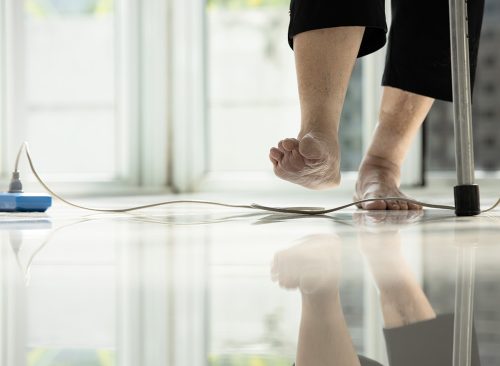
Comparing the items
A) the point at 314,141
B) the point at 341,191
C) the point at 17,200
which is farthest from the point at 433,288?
the point at 341,191

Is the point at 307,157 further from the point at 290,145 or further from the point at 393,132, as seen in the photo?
the point at 393,132

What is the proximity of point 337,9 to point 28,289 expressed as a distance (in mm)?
876

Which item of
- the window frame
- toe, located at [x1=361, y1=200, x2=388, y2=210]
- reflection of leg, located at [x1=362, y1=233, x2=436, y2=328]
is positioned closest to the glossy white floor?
reflection of leg, located at [x1=362, y1=233, x2=436, y2=328]

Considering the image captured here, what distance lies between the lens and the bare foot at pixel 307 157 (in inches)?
48.0

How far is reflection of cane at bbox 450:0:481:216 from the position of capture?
115 centimetres

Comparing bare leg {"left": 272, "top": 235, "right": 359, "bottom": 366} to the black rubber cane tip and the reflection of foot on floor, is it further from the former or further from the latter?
the black rubber cane tip

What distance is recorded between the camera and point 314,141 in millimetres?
1225

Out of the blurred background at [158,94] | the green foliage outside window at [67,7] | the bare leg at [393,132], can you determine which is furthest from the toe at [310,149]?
the green foliage outside window at [67,7]

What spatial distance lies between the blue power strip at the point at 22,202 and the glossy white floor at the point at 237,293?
17.2 inches

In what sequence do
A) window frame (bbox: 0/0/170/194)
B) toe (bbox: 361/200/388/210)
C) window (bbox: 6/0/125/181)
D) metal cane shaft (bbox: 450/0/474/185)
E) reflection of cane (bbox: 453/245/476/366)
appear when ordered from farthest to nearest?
1. window (bbox: 6/0/125/181)
2. window frame (bbox: 0/0/170/194)
3. toe (bbox: 361/200/388/210)
4. metal cane shaft (bbox: 450/0/474/185)
5. reflection of cane (bbox: 453/245/476/366)

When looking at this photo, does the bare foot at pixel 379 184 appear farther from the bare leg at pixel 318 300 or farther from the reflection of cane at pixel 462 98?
the bare leg at pixel 318 300

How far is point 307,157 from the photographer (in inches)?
47.8

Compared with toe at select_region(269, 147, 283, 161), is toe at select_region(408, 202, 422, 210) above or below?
below

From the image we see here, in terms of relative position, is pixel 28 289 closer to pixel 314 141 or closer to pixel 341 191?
pixel 314 141
